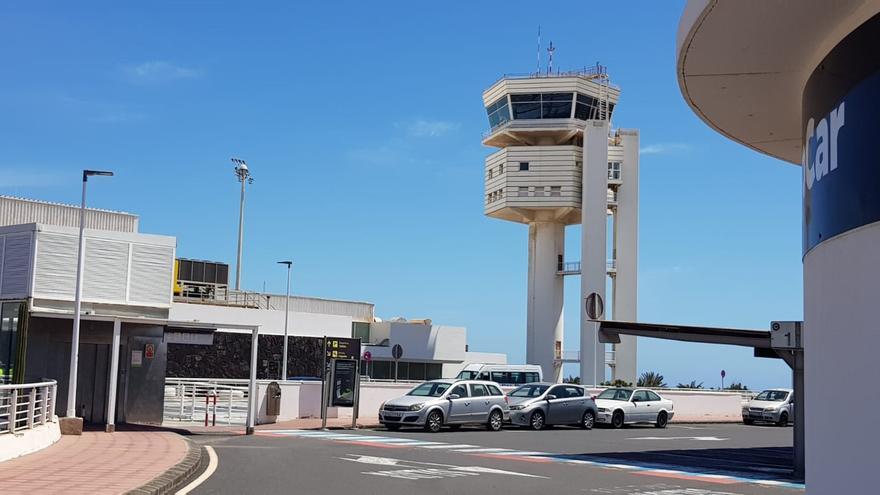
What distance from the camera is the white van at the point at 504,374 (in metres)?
38.1

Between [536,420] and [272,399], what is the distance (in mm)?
8535

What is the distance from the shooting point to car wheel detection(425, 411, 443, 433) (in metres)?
29.0

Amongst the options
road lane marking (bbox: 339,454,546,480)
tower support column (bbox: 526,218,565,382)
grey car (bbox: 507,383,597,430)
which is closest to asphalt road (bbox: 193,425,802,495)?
road lane marking (bbox: 339,454,546,480)

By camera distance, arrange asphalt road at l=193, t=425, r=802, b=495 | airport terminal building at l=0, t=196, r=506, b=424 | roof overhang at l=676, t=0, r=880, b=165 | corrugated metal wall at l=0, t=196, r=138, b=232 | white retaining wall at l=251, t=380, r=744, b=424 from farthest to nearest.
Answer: corrugated metal wall at l=0, t=196, r=138, b=232 → white retaining wall at l=251, t=380, r=744, b=424 → airport terminal building at l=0, t=196, r=506, b=424 → asphalt road at l=193, t=425, r=802, b=495 → roof overhang at l=676, t=0, r=880, b=165

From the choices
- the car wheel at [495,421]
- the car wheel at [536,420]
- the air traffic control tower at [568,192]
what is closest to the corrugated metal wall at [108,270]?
the car wheel at [495,421]

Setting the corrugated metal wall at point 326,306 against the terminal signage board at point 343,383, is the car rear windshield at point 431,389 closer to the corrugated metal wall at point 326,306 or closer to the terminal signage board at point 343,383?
the terminal signage board at point 343,383

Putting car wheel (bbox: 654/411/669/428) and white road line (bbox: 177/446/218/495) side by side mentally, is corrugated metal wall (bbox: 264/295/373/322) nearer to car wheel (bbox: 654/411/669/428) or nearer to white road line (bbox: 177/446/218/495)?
car wheel (bbox: 654/411/669/428)

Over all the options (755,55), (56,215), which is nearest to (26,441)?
(755,55)

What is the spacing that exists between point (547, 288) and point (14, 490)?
171 feet

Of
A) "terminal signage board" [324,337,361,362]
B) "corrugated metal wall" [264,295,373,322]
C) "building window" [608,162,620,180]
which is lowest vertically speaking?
"terminal signage board" [324,337,361,362]

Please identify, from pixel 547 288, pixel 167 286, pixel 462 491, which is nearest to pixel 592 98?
pixel 547 288

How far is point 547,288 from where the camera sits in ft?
206

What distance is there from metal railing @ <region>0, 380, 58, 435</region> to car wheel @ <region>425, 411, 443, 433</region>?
461 inches

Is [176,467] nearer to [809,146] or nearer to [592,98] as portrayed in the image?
[809,146]
